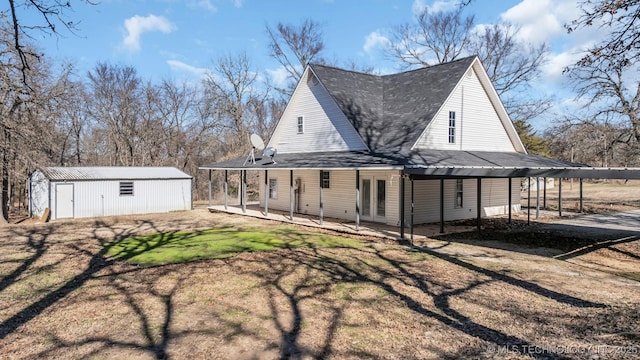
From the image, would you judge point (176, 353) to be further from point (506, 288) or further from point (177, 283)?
point (506, 288)

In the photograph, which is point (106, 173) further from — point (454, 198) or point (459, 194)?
point (459, 194)

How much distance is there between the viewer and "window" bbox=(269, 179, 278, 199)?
21672 mm

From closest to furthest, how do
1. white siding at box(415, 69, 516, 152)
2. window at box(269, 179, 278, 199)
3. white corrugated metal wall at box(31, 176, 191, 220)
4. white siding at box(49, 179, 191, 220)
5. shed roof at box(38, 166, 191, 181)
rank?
white siding at box(415, 69, 516, 152) < shed roof at box(38, 166, 191, 181) < white corrugated metal wall at box(31, 176, 191, 220) < white siding at box(49, 179, 191, 220) < window at box(269, 179, 278, 199)

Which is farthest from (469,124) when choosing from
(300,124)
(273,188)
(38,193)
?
(38,193)

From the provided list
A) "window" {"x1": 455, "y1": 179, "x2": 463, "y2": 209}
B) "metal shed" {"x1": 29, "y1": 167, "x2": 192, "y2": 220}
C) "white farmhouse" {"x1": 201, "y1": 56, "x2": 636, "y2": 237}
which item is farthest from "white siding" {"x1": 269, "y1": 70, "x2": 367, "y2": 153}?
"metal shed" {"x1": 29, "y1": 167, "x2": 192, "y2": 220}

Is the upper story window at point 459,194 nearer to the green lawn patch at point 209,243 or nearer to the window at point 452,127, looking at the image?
the window at point 452,127

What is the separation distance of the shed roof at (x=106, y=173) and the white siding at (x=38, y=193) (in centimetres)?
57

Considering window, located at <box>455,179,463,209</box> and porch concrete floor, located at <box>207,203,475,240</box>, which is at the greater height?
window, located at <box>455,179,463,209</box>

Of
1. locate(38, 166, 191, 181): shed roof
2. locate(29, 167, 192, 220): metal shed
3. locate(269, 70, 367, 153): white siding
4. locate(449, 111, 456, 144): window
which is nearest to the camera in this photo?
locate(449, 111, 456, 144): window

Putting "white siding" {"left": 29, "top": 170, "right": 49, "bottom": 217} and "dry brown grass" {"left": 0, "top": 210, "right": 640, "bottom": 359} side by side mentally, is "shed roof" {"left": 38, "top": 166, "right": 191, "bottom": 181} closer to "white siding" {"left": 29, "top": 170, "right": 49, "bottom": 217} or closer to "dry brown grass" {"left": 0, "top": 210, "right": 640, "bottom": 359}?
"white siding" {"left": 29, "top": 170, "right": 49, "bottom": 217}

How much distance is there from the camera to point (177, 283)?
796 cm

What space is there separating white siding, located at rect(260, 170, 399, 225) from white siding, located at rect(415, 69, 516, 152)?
2363 mm

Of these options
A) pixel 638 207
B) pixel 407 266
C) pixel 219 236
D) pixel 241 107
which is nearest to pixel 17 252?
pixel 219 236

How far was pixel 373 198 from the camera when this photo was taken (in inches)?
650
